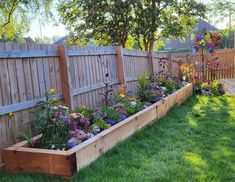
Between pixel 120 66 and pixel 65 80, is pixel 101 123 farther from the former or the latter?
pixel 120 66

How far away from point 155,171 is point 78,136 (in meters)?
0.95

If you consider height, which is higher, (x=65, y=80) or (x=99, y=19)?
(x=99, y=19)

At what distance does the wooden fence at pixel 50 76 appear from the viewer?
316 centimetres

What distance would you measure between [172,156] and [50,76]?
1971mm

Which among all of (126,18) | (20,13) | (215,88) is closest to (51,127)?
(215,88)

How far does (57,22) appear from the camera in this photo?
628 inches

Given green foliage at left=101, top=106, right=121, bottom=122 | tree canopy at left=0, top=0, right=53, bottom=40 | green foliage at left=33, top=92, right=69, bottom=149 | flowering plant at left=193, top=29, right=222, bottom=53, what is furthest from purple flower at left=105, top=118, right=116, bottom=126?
tree canopy at left=0, top=0, right=53, bottom=40

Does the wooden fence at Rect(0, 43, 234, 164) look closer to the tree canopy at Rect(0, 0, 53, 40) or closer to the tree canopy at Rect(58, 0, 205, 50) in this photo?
the tree canopy at Rect(58, 0, 205, 50)

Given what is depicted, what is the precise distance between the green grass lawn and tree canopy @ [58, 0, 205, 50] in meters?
10.3

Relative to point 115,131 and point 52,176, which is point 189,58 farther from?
point 52,176

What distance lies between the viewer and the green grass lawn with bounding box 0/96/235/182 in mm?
2764

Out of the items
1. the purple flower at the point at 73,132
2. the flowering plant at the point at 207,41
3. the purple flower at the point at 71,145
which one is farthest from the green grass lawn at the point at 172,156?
the flowering plant at the point at 207,41

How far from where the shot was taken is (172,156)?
11.0 feet

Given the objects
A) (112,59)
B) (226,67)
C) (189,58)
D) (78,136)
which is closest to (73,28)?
(189,58)
